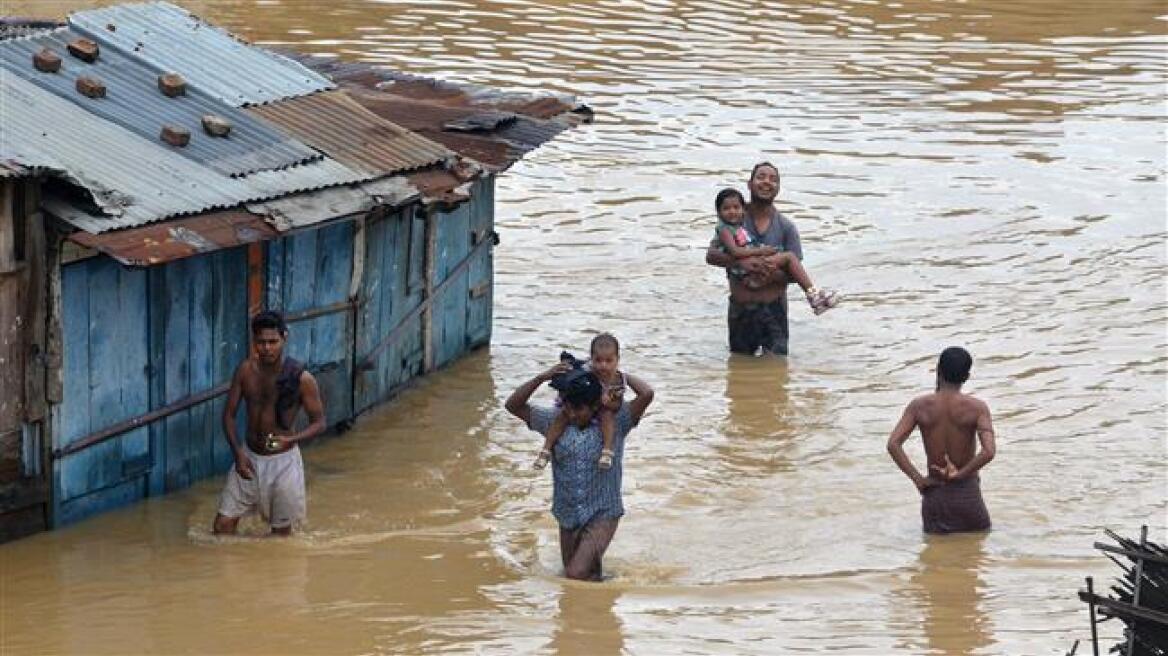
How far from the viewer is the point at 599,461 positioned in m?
10.5

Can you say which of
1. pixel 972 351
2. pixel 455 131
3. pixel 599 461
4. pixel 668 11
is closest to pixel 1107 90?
pixel 668 11

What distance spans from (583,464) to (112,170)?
2.91m

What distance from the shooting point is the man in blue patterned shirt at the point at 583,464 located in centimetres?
1045

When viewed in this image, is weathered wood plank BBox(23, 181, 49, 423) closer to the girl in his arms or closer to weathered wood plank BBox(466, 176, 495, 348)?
weathered wood plank BBox(466, 176, 495, 348)

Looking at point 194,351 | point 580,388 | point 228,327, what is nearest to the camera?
point 580,388

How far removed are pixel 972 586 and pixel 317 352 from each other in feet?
13.7

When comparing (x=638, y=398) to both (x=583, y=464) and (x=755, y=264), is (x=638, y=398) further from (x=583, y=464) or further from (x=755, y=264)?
(x=755, y=264)

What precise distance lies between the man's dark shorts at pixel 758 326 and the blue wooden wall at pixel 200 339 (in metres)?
2.25

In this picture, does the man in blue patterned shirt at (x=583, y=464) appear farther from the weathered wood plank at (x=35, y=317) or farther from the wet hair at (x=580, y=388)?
the weathered wood plank at (x=35, y=317)

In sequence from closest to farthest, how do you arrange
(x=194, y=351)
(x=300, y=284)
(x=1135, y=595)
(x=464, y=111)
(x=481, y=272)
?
(x=1135, y=595) < (x=194, y=351) < (x=300, y=284) < (x=464, y=111) < (x=481, y=272)

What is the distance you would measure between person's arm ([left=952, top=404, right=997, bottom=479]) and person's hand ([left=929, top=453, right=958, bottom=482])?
1 centimetres

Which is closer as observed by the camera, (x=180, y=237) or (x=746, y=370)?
(x=180, y=237)

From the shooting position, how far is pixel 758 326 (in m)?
15.6

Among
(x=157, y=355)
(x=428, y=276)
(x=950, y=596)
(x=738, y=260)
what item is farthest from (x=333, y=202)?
(x=950, y=596)
